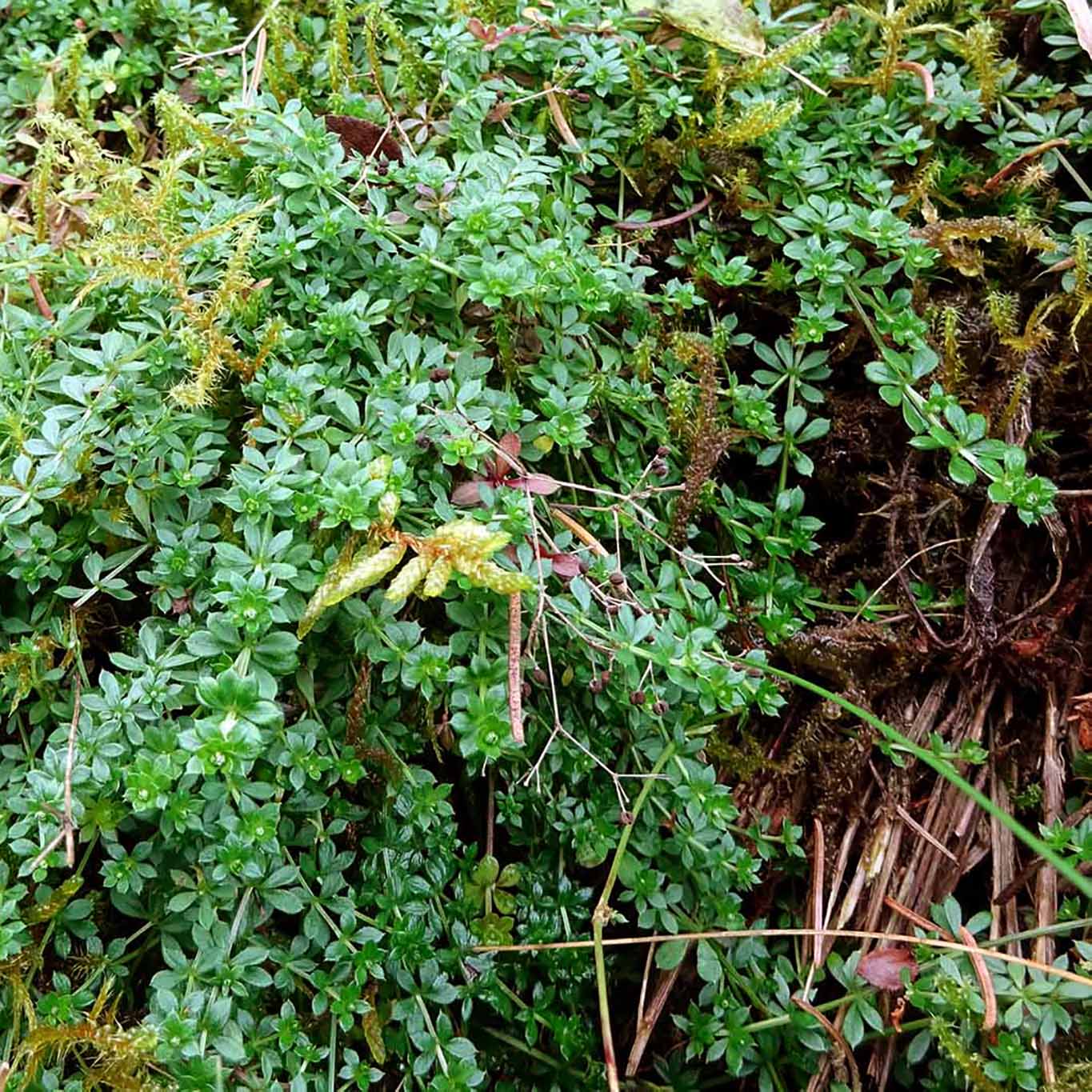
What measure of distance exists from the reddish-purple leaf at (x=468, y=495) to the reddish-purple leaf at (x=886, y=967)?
1.01 m

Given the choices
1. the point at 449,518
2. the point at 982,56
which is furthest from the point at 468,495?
the point at 982,56

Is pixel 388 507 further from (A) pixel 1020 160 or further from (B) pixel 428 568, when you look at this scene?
(A) pixel 1020 160

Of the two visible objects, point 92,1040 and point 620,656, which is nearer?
point 92,1040

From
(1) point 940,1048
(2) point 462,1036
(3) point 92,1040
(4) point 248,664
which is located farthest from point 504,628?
(1) point 940,1048

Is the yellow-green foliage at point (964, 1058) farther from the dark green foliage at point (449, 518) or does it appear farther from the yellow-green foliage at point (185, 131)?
the yellow-green foliage at point (185, 131)

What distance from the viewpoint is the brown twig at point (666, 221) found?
7.11ft

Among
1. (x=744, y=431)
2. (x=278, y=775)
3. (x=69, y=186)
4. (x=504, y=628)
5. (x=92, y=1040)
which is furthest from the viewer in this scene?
(x=69, y=186)

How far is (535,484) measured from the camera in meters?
1.80

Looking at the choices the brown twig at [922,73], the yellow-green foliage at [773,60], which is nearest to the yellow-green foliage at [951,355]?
the brown twig at [922,73]

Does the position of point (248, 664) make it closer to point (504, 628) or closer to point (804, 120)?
point (504, 628)

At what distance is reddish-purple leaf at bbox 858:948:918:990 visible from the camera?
5.76 ft

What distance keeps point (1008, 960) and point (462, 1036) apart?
34.6 inches

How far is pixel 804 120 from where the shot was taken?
2.29 metres

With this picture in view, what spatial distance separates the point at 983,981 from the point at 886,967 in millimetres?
149
